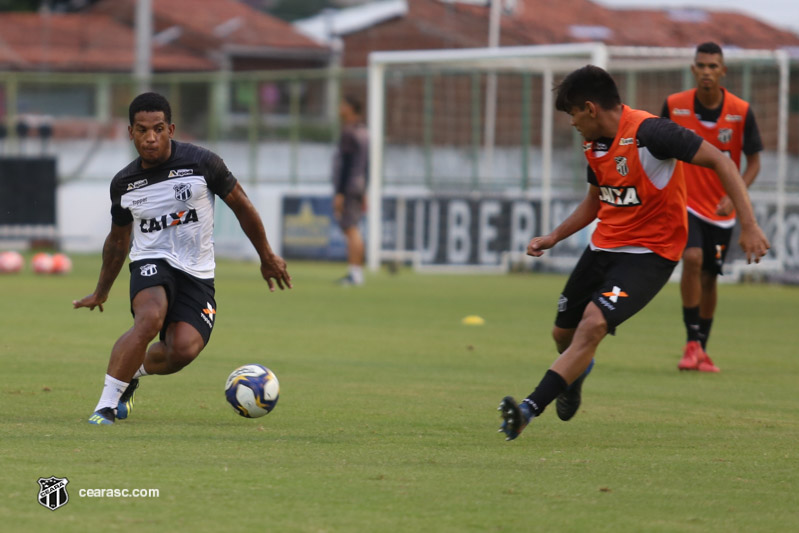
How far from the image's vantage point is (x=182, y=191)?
7188 millimetres

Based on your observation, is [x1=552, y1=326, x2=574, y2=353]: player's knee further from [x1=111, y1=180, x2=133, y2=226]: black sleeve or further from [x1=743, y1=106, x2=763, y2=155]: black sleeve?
[x1=743, y1=106, x2=763, y2=155]: black sleeve

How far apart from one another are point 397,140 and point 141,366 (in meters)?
17.8

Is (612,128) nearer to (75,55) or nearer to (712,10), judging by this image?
(712,10)

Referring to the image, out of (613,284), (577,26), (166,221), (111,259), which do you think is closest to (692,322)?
(613,284)

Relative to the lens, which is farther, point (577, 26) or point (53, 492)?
point (577, 26)

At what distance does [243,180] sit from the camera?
26.9m

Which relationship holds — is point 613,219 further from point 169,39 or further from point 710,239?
point 169,39

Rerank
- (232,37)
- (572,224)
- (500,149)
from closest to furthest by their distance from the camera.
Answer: (572,224)
(500,149)
(232,37)

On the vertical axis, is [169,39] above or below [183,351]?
above

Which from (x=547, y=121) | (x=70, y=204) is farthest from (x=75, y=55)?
(x=547, y=121)

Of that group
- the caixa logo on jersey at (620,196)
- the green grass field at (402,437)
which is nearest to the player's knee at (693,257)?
the green grass field at (402,437)

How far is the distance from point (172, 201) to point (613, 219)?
93.4 inches

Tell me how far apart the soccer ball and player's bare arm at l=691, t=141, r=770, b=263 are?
248cm

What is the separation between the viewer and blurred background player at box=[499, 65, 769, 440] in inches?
255
